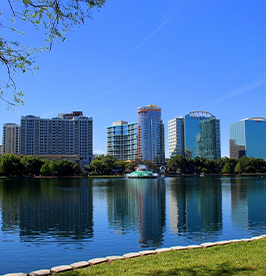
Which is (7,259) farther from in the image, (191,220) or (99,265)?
(191,220)

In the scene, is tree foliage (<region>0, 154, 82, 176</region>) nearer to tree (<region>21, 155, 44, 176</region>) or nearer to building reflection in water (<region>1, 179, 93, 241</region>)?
tree (<region>21, 155, 44, 176</region>)

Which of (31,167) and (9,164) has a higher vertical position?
(9,164)

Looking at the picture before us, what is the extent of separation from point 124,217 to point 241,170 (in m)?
180

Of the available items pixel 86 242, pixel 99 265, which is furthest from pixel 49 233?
pixel 99 265

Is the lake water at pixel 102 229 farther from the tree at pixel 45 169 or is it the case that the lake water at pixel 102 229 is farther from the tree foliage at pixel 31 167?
the tree at pixel 45 169

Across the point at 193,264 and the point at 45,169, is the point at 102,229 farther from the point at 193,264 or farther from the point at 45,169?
the point at 45,169

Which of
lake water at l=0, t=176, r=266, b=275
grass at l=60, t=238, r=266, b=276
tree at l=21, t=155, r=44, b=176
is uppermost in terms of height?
tree at l=21, t=155, r=44, b=176

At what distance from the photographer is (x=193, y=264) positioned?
1269 centimetres

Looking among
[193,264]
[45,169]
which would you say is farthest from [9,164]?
[193,264]

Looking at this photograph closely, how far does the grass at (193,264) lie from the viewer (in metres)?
11.7

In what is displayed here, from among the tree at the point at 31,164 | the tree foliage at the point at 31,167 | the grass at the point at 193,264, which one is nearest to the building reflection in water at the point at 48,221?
the grass at the point at 193,264

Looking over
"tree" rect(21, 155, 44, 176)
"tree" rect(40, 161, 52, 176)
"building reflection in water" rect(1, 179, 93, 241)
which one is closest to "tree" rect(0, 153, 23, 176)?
"tree" rect(21, 155, 44, 176)

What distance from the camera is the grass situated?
462 inches

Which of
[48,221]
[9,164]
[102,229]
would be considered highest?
[9,164]
